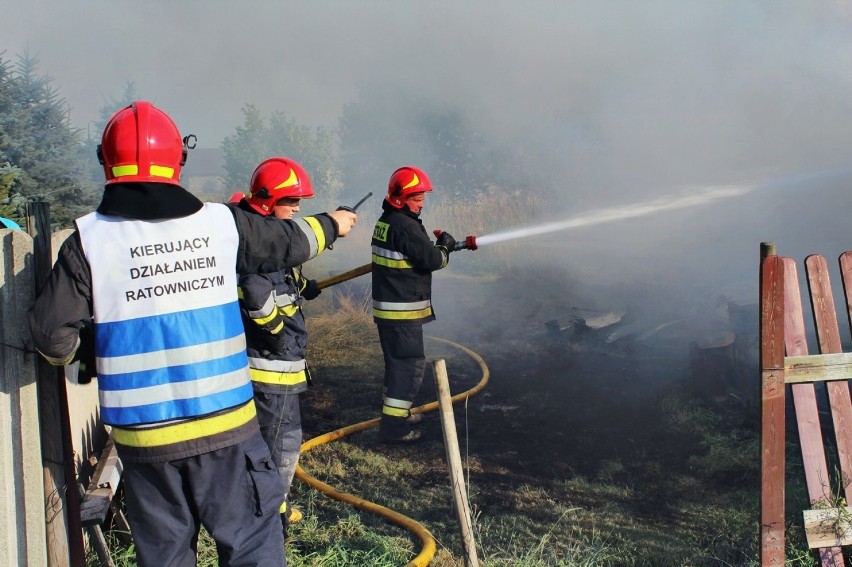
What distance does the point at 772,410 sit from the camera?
3.14 meters

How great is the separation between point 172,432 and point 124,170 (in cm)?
89

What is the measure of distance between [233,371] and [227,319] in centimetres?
18

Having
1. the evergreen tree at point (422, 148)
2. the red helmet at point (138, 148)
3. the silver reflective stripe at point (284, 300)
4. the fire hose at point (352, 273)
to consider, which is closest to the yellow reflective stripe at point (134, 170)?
the red helmet at point (138, 148)

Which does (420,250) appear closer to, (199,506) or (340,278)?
(340,278)

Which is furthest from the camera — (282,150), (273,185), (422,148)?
(282,150)

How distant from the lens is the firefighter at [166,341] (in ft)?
7.19

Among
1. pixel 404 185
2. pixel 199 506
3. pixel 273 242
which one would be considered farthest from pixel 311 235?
pixel 404 185

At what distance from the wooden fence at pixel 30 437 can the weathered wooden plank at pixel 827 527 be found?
3.17 meters

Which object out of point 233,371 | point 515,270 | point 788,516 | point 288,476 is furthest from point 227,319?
point 515,270

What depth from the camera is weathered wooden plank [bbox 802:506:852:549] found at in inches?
126

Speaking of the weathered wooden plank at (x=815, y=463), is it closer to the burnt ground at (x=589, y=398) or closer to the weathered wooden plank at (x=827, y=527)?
the weathered wooden plank at (x=827, y=527)

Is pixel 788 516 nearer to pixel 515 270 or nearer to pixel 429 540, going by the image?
pixel 429 540

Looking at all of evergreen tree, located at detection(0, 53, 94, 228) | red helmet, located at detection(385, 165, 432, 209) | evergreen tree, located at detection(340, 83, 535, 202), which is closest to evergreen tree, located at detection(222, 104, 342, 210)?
evergreen tree, located at detection(340, 83, 535, 202)

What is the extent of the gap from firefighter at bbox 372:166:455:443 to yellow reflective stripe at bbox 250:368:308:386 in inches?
70.0
